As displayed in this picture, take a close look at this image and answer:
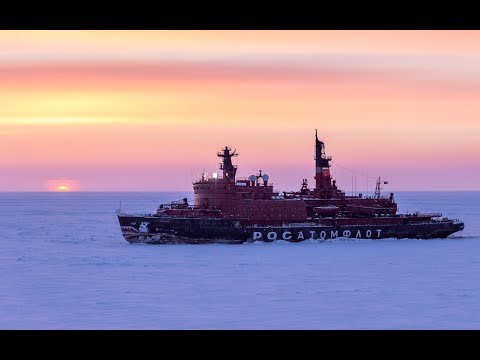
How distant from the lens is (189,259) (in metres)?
52.1

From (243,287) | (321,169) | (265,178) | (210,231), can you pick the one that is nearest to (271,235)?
(265,178)

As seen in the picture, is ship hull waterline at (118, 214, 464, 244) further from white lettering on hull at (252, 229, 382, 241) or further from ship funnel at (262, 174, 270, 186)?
ship funnel at (262, 174, 270, 186)

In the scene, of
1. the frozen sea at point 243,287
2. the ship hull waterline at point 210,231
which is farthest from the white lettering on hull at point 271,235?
the frozen sea at point 243,287

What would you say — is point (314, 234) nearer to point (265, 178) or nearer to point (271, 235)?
point (271, 235)

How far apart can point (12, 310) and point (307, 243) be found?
38.7 meters

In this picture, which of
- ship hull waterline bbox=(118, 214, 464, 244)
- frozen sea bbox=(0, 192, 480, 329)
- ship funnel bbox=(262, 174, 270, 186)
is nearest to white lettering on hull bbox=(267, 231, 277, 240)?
ship hull waterline bbox=(118, 214, 464, 244)

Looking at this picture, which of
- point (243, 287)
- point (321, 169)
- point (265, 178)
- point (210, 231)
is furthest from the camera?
point (321, 169)

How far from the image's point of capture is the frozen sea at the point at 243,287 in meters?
28.5

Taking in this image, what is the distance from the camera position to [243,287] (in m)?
37.8

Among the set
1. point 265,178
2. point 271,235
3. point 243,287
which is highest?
point 265,178
